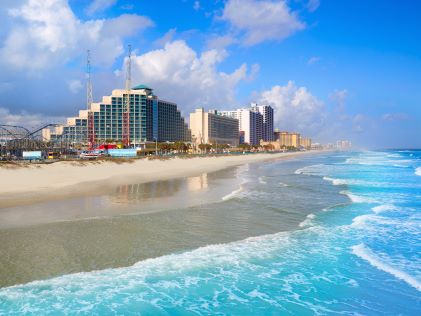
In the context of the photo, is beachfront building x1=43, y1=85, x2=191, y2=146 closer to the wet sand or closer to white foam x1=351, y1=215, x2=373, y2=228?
the wet sand

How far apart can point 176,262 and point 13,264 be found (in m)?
4.63

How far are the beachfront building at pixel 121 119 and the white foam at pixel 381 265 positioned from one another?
132336 millimetres

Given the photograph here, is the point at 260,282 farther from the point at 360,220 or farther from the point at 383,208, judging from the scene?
the point at 383,208

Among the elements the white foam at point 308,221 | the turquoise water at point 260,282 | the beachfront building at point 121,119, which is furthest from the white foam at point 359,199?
the beachfront building at point 121,119

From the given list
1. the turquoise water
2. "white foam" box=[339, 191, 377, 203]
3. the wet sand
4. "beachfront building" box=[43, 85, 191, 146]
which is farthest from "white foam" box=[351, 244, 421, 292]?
"beachfront building" box=[43, 85, 191, 146]

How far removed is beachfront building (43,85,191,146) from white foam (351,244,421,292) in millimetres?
132336

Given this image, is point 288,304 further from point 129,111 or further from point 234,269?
point 129,111

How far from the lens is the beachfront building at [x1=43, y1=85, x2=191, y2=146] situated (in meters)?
145

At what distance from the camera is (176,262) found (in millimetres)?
10914

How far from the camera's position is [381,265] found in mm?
11086

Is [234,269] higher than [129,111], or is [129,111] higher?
[129,111]

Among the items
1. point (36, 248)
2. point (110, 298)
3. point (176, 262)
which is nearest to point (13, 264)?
point (36, 248)

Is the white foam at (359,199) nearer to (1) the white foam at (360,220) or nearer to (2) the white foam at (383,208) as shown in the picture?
(2) the white foam at (383,208)

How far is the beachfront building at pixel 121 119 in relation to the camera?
474ft
